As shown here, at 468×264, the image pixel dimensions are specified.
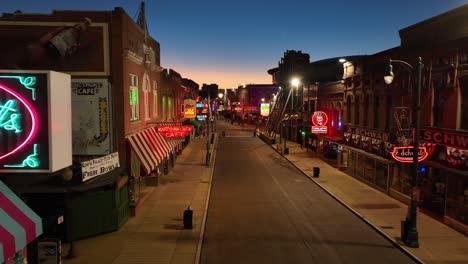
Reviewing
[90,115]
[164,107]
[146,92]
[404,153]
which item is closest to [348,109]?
[164,107]

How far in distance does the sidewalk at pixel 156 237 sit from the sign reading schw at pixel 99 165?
2.67m

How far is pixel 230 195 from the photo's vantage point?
2534 cm

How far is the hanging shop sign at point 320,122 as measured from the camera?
3850 centimetres

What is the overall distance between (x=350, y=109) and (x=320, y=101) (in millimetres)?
11659

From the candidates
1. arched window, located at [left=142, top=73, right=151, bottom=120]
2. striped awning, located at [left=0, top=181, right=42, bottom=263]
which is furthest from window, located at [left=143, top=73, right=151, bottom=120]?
striped awning, located at [left=0, top=181, right=42, bottom=263]

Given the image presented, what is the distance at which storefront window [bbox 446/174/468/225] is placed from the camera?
17922 mm

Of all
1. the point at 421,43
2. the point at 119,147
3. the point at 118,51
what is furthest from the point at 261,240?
the point at 421,43

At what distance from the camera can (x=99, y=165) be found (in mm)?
16047

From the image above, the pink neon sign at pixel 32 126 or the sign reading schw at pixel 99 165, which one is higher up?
the pink neon sign at pixel 32 126

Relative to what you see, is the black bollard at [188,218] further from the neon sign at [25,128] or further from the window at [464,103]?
the window at [464,103]

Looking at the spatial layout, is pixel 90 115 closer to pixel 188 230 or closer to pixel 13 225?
pixel 188 230

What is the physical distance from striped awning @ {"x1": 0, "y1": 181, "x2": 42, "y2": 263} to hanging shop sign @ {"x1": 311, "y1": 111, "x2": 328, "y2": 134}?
110ft

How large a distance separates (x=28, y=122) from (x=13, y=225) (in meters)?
1.60

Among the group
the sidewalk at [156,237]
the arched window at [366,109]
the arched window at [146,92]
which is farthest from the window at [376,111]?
the arched window at [146,92]
